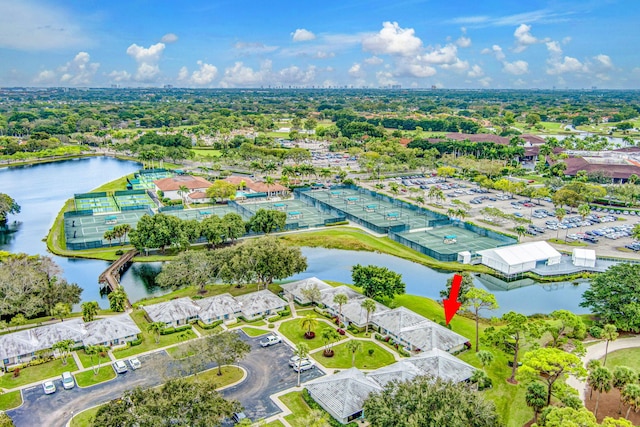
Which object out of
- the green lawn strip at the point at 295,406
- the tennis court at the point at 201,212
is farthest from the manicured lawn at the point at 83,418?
the tennis court at the point at 201,212

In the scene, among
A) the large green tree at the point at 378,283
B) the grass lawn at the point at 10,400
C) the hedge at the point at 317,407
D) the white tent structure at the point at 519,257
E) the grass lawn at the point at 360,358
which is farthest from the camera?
the white tent structure at the point at 519,257

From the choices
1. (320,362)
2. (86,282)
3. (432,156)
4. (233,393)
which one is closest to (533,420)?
(320,362)

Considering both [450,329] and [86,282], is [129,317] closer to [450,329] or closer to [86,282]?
[86,282]

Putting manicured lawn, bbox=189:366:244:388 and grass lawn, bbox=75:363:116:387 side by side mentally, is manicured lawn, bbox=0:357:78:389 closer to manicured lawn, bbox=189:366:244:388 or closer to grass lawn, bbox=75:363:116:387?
grass lawn, bbox=75:363:116:387

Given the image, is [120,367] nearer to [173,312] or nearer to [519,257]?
[173,312]

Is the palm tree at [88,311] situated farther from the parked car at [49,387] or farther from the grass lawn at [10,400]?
the grass lawn at [10,400]
